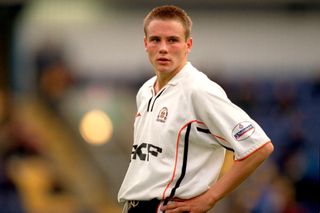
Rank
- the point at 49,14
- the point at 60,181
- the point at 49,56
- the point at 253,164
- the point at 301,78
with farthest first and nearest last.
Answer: the point at 49,14, the point at 301,78, the point at 49,56, the point at 60,181, the point at 253,164

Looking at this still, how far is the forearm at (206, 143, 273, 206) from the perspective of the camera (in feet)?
17.1

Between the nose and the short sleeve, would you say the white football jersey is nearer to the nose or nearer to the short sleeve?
the short sleeve

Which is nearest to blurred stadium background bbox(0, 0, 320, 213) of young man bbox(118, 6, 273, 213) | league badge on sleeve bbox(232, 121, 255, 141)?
young man bbox(118, 6, 273, 213)

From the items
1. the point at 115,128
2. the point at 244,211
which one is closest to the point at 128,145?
the point at 115,128

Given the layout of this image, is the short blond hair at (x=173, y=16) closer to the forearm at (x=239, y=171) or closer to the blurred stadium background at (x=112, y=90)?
the forearm at (x=239, y=171)

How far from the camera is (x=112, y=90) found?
19078mm

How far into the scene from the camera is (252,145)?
17.1 ft

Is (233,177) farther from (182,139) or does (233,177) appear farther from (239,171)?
(182,139)

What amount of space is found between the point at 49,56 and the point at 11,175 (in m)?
3.05

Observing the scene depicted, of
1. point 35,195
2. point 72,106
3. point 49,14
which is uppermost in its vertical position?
point 49,14

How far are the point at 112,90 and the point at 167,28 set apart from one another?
13616mm

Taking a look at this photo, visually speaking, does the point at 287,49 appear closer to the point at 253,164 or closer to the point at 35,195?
the point at 35,195

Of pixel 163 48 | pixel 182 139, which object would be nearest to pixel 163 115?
pixel 182 139

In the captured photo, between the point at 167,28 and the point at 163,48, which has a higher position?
the point at 167,28
